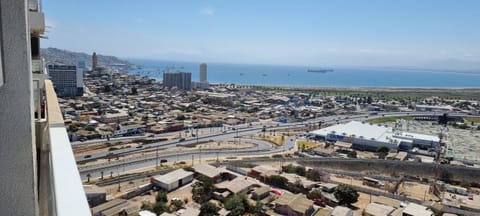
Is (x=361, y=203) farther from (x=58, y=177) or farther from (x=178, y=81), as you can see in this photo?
(x=178, y=81)

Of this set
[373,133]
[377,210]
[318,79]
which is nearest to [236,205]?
[377,210]

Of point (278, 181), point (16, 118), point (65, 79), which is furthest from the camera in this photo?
point (65, 79)

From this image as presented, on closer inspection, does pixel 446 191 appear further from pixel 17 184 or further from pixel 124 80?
pixel 124 80

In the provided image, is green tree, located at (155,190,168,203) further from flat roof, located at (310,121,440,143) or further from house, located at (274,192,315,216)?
flat roof, located at (310,121,440,143)

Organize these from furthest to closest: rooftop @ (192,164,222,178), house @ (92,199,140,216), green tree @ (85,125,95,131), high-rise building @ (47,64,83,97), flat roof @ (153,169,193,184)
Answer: high-rise building @ (47,64,83,97) → green tree @ (85,125,95,131) → rooftop @ (192,164,222,178) → flat roof @ (153,169,193,184) → house @ (92,199,140,216)

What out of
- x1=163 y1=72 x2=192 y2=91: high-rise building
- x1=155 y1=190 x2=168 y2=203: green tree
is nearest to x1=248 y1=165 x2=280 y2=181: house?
x1=155 y1=190 x2=168 y2=203: green tree

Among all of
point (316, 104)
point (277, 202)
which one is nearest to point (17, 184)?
point (277, 202)

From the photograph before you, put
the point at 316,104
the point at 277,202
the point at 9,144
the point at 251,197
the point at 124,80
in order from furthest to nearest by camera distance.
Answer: the point at 124,80
the point at 316,104
the point at 251,197
the point at 277,202
the point at 9,144
